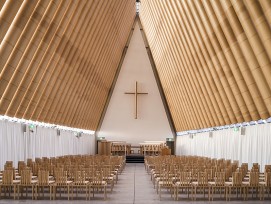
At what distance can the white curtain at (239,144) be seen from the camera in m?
19.9

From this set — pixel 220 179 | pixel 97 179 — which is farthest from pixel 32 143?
pixel 220 179

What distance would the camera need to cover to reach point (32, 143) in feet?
79.5

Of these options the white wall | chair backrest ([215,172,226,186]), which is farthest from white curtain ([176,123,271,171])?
the white wall

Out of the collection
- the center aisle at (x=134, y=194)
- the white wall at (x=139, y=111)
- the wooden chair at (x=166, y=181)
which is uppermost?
the white wall at (x=139, y=111)

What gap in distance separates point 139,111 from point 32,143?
20.0 m

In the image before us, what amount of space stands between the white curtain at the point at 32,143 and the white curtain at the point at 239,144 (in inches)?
381

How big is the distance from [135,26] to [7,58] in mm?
29804

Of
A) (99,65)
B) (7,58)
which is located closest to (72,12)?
(7,58)

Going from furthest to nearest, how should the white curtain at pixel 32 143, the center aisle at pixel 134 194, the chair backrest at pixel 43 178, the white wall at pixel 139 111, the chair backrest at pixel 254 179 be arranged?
the white wall at pixel 139 111 < the white curtain at pixel 32 143 < the chair backrest at pixel 254 179 < the chair backrest at pixel 43 178 < the center aisle at pixel 134 194

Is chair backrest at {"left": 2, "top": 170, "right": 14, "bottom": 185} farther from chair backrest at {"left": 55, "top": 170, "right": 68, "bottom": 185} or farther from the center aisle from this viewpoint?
the center aisle

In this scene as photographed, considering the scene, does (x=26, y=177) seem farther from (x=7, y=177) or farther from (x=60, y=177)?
(x=60, y=177)

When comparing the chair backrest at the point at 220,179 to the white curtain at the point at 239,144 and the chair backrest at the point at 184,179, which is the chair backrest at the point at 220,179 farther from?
the white curtain at the point at 239,144

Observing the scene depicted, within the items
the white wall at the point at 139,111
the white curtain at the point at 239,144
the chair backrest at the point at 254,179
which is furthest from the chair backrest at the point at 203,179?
the white wall at the point at 139,111

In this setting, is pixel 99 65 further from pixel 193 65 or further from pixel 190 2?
pixel 190 2
